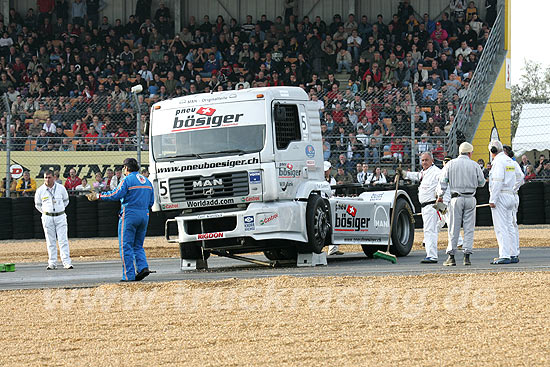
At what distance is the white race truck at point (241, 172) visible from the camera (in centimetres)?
1470

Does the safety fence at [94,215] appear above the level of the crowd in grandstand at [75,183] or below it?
below

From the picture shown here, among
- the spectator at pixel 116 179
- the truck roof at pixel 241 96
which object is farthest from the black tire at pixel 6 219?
the truck roof at pixel 241 96

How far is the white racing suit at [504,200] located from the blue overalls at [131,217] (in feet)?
17.9

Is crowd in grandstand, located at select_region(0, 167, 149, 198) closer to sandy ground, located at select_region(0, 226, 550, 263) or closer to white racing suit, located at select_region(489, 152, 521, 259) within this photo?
sandy ground, located at select_region(0, 226, 550, 263)

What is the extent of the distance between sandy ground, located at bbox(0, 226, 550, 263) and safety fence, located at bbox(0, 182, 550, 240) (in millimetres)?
237

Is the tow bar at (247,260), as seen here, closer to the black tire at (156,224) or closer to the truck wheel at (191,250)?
the truck wheel at (191,250)

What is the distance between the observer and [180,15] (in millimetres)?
38625

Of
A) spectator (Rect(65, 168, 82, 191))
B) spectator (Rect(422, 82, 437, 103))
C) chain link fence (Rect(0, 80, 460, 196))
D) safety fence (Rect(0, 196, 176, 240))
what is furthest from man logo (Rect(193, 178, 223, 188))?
spectator (Rect(422, 82, 437, 103))

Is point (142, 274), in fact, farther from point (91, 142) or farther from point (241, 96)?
point (91, 142)

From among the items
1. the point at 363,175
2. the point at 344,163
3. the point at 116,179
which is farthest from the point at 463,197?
the point at 116,179

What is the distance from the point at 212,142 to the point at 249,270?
2172mm

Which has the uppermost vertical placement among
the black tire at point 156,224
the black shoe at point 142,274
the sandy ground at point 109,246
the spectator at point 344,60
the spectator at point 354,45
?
the spectator at point 354,45

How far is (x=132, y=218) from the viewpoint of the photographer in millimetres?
13781

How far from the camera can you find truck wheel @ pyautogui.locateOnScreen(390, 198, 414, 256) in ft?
56.9
